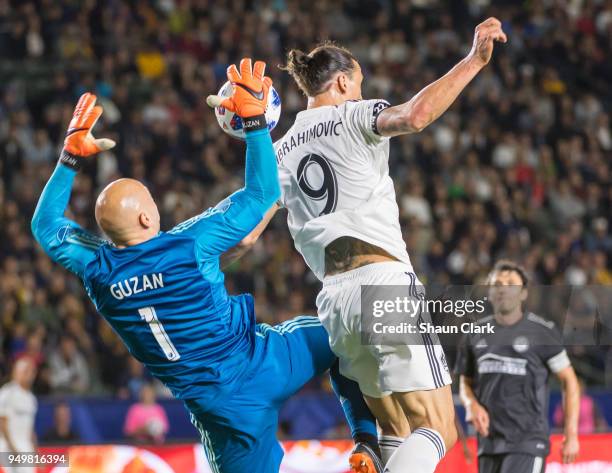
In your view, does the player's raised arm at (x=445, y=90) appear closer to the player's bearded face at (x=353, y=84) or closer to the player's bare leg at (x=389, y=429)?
the player's bearded face at (x=353, y=84)

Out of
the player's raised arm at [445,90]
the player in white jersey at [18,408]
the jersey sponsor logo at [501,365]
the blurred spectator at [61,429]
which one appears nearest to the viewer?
the player's raised arm at [445,90]

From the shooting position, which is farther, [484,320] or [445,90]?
[484,320]

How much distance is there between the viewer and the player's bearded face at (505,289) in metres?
7.29

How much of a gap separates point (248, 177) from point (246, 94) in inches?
15.6

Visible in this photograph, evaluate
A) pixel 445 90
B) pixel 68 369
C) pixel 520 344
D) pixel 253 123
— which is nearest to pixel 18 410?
pixel 68 369

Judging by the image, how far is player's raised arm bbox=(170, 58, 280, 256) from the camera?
497cm

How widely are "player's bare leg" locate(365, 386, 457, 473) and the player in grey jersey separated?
7.31ft

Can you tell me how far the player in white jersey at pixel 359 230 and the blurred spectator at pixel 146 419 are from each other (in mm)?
5831

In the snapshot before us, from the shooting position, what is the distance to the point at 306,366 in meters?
5.43

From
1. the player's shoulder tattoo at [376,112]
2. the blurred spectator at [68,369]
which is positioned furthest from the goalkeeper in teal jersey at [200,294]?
the blurred spectator at [68,369]

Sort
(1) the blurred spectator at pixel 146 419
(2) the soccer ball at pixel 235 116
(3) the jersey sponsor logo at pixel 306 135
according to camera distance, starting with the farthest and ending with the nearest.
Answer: (1) the blurred spectator at pixel 146 419 → (2) the soccer ball at pixel 235 116 → (3) the jersey sponsor logo at pixel 306 135

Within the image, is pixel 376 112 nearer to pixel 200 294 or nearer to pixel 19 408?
pixel 200 294

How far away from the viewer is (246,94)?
499 centimetres

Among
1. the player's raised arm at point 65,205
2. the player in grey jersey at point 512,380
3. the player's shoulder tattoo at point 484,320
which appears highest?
the player's raised arm at point 65,205
